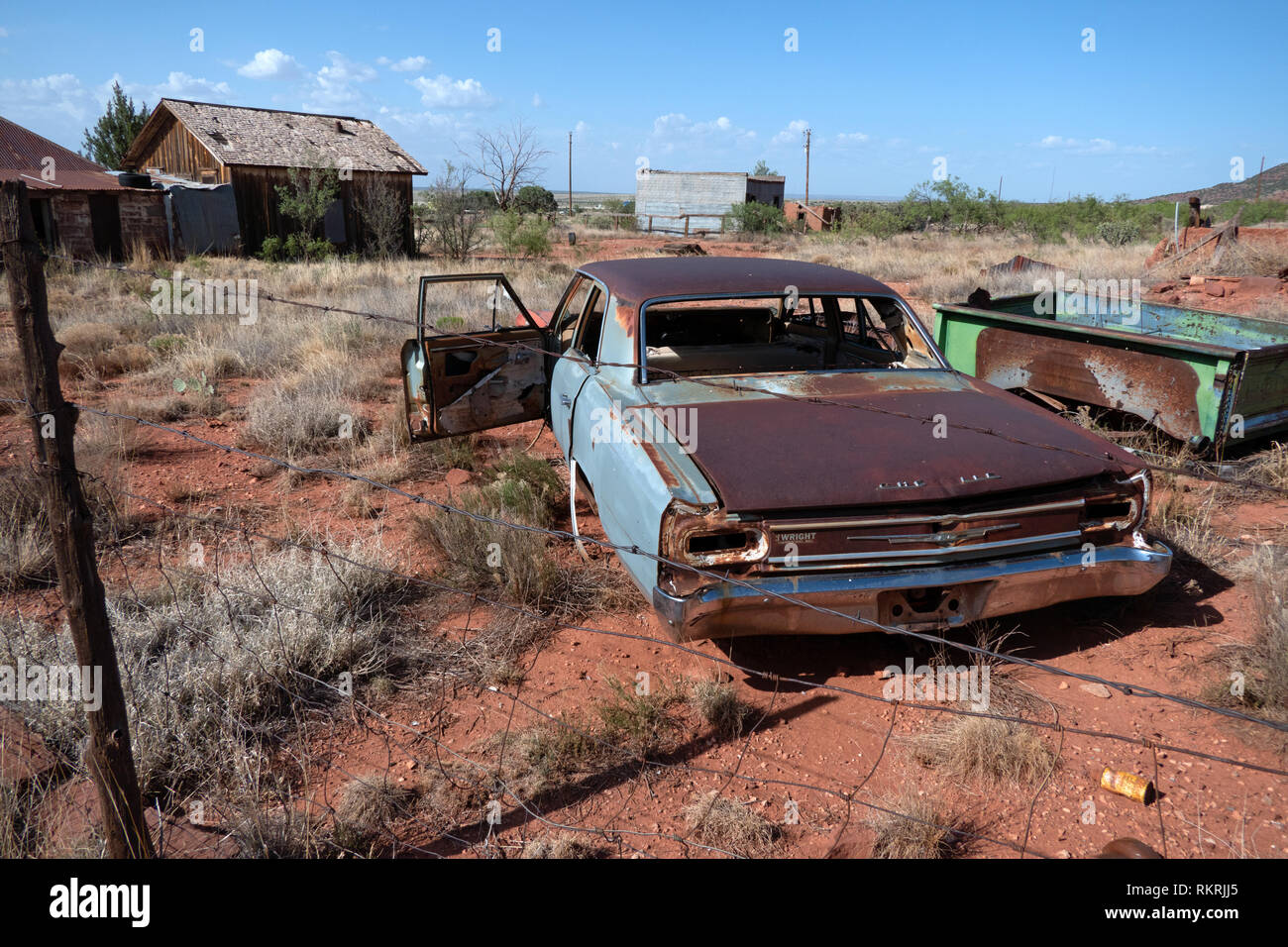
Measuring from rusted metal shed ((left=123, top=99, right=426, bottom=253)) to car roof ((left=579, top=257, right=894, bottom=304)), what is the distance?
65.4 ft

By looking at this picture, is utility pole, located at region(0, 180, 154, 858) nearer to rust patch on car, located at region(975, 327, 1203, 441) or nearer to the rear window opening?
the rear window opening

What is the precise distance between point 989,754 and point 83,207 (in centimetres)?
2144

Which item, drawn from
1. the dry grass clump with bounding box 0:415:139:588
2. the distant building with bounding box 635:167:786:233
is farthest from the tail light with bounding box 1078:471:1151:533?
the distant building with bounding box 635:167:786:233

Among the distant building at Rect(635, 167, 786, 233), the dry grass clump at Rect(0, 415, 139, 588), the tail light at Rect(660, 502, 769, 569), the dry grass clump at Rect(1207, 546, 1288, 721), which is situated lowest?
the dry grass clump at Rect(1207, 546, 1288, 721)

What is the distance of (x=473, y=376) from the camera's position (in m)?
5.51

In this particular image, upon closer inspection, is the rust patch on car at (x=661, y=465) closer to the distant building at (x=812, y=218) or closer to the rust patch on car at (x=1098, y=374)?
the rust patch on car at (x=1098, y=374)

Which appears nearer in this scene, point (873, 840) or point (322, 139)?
point (873, 840)

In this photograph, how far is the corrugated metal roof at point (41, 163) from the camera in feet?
62.2

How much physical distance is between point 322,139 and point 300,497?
829 inches

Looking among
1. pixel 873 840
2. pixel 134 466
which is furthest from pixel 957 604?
pixel 134 466

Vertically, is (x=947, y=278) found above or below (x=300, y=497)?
above

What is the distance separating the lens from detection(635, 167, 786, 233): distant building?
144 feet

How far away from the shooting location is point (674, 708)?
11.7 ft
